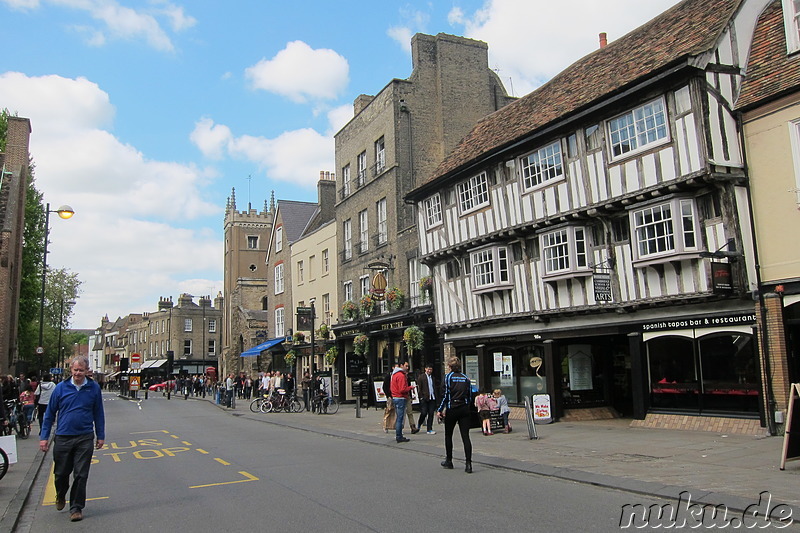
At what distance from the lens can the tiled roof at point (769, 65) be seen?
44.5 ft

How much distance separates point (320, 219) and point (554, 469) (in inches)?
1259

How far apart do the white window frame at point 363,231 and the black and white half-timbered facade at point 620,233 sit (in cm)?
843

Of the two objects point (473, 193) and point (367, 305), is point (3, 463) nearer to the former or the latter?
point (473, 193)

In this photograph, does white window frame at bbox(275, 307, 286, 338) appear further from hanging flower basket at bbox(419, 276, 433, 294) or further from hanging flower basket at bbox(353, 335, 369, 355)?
hanging flower basket at bbox(419, 276, 433, 294)

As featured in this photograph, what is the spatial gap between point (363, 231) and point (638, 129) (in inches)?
684

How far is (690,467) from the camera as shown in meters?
9.99

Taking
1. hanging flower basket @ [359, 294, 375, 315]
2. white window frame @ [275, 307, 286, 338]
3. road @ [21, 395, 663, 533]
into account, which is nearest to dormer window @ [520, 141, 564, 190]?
road @ [21, 395, 663, 533]

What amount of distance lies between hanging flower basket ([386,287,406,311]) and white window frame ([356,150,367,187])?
6770mm

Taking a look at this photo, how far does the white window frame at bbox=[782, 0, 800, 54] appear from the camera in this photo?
13766 mm

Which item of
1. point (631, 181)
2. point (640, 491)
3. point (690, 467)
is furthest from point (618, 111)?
point (640, 491)

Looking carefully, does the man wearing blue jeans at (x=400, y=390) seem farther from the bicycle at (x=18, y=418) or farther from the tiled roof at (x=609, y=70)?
the bicycle at (x=18, y=418)

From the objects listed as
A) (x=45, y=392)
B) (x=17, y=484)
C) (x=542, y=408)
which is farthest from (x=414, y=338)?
(x=17, y=484)

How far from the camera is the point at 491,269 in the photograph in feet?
66.8

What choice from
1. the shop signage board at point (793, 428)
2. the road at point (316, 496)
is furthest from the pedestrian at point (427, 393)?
the shop signage board at point (793, 428)
